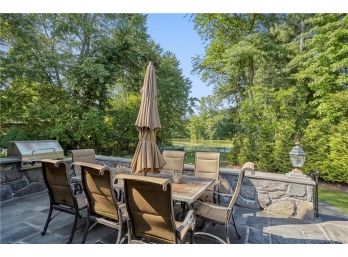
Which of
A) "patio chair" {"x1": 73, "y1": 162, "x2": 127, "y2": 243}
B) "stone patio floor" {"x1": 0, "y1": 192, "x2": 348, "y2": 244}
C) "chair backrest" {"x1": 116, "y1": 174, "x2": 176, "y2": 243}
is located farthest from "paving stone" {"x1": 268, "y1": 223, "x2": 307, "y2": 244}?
"patio chair" {"x1": 73, "y1": 162, "x2": 127, "y2": 243}

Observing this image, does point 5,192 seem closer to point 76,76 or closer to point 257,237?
point 257,237

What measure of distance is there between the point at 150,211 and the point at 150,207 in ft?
0.14


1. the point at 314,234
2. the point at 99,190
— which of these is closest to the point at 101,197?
the point at 99,190

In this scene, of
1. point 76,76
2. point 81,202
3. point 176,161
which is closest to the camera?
point 81,202

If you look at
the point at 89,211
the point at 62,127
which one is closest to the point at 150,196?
the point at 89,211

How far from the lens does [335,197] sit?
5.09 meters

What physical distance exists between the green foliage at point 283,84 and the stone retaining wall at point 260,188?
2.89m

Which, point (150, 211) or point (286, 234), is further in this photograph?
point (286, 234)

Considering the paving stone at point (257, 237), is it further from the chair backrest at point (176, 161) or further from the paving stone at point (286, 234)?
the chair backrest at point (176, 161)

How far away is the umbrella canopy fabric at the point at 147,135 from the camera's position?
3020 mm

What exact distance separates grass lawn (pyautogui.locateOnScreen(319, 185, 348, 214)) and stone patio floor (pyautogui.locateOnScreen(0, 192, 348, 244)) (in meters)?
0.51

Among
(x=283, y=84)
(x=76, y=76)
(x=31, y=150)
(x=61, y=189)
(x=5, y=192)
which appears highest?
(x=283, y=84)

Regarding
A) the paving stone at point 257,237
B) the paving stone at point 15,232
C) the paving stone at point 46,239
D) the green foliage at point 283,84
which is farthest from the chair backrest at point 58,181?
the green foliage at point 283,84
